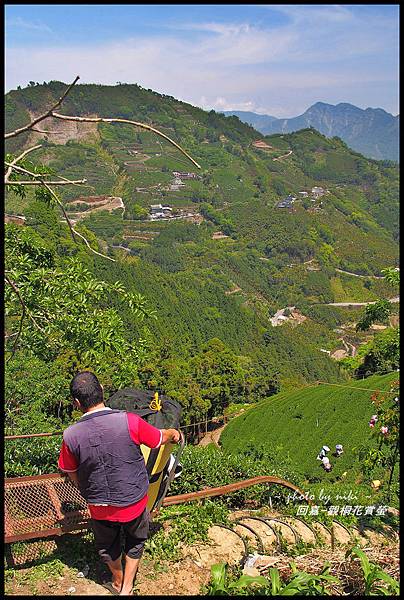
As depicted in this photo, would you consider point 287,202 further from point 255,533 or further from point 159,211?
point 255,533

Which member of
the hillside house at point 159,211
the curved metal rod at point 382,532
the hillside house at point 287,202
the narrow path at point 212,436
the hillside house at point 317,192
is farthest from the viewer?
the hillside house at point 317,192

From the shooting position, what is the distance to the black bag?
3266 millimetres

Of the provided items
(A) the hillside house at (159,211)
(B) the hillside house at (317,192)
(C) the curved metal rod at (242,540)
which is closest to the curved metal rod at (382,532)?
(C) the curved metal rod at (242,540)

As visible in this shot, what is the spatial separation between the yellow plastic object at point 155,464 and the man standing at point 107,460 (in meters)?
0.29

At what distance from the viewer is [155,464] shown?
10.4ft

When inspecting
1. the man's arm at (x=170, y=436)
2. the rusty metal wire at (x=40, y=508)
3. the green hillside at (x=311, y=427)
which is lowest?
the green hillside at (x=311, y=427)

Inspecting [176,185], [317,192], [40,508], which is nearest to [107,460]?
[40,508]

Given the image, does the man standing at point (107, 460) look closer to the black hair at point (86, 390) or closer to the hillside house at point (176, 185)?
the black hair at point (86, 390)

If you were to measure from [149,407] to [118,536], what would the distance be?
79 cm

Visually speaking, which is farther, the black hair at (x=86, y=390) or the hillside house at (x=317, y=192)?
the hillside house at (x=317, y=192)

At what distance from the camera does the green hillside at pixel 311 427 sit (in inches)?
578

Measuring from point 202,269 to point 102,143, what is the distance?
69049mm

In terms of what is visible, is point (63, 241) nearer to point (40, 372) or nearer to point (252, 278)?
point (40, 372)

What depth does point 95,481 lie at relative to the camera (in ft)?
8.93
